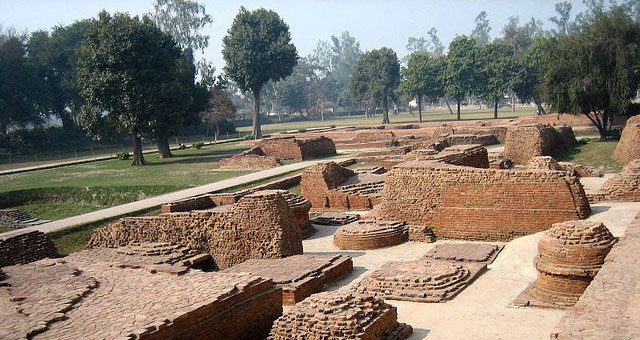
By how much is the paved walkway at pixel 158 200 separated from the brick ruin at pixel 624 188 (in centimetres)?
1272

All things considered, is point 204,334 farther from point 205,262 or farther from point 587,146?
point 587,146

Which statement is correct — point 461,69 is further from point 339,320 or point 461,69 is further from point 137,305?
point 137,305

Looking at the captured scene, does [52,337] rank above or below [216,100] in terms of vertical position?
below

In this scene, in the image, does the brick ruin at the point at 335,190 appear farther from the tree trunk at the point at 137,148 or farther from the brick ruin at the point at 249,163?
the tree trunk at the point at 137,148

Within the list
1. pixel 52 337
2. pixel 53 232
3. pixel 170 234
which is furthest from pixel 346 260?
pixel 53 232

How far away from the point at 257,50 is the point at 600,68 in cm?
2759

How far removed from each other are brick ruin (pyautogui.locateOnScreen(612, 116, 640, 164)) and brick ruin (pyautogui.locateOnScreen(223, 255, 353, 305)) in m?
13.2

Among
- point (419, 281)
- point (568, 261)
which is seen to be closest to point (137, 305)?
point (419, 281)

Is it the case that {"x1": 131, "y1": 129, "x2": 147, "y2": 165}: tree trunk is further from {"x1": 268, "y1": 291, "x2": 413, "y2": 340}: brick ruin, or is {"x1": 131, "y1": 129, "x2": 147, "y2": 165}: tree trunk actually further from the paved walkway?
{"x1": 268, "y1": 291, "x2": 413, "y2": 340}: brick ruin

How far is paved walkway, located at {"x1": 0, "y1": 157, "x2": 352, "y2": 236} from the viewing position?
1761 centimetres

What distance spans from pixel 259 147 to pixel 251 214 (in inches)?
829

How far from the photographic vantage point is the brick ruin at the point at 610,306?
5.89 meters

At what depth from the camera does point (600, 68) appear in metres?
25.7

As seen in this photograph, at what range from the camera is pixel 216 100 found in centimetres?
4925
